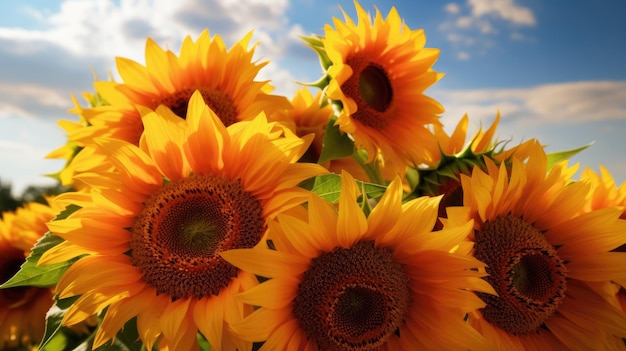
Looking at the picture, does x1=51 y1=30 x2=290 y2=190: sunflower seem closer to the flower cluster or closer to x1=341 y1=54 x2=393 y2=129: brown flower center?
the flower cluster

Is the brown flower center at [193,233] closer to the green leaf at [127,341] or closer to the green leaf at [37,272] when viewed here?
the green leaf at [127,341]

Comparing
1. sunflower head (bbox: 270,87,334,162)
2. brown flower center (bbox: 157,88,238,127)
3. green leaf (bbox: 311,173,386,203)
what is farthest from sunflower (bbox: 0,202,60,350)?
green leaf (bbox: 311,173,386,203)

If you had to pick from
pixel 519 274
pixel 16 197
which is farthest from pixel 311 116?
pixel 16 197

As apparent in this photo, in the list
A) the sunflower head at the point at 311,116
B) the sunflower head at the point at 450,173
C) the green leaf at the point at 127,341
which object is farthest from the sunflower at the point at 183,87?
the green leaf at the point at 127,341

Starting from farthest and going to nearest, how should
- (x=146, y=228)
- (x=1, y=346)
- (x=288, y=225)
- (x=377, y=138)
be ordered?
(x=1, y=346)
(x=377, y=138)
(x=146, y=228)
(x=288, y=225)

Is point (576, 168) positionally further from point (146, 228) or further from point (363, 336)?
point (146, 228)

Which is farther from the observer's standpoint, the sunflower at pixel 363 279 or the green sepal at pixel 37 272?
the green sepal at pixel 37 272

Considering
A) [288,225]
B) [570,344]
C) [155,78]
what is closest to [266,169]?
[288,225]

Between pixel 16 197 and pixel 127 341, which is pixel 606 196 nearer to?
pixel 127 341
